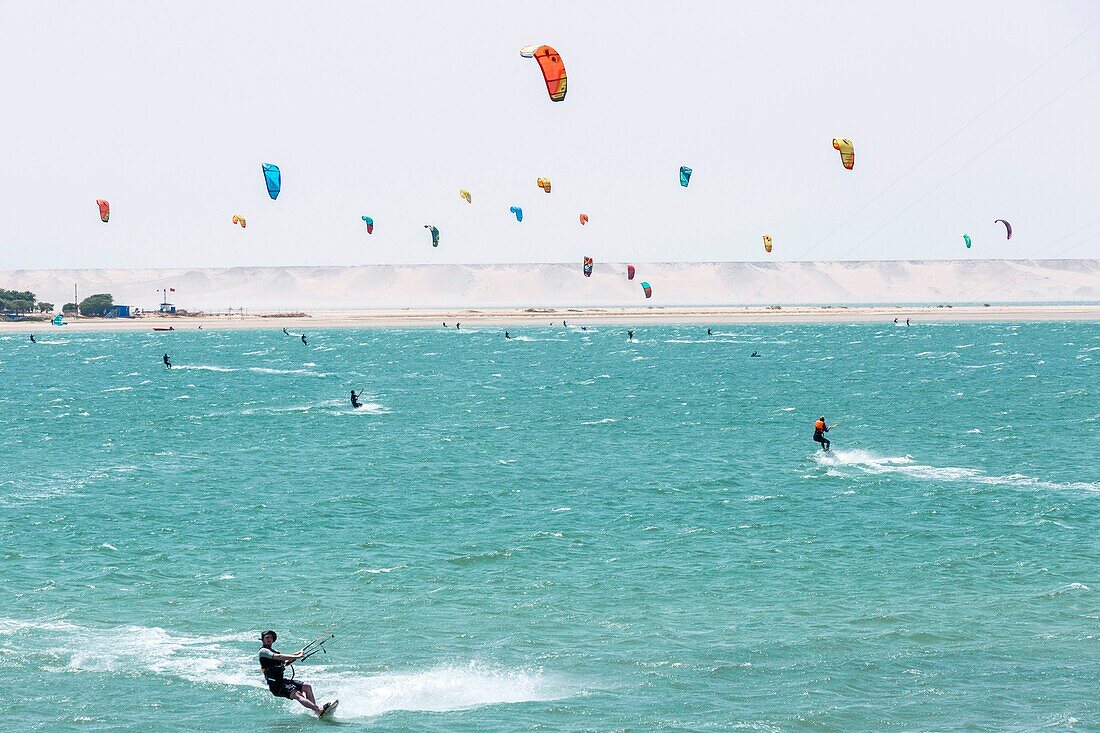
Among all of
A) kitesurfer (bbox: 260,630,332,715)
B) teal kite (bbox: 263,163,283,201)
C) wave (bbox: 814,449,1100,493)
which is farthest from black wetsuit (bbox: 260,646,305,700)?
teal kite (bbox: 263,163,283,201)

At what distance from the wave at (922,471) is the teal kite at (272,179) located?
3484cm

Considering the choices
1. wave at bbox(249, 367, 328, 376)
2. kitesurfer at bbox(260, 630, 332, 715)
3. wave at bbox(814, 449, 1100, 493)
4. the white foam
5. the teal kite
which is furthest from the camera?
wave at bbox(249, 367, 328, 376)

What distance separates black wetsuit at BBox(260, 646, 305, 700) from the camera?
62.4 feet

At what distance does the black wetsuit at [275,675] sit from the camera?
19016mm

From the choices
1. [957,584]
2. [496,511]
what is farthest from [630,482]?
[957,584]

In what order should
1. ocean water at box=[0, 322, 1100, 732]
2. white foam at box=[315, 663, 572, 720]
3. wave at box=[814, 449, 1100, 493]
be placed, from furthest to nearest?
wave at box=[814, 449, 1100, 493], ocean water at box=[0, 322, 1100, 732], white foam at box=[315, 663, 572, 720]

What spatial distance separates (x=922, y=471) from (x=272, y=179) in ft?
131

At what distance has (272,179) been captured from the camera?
65.2 meters

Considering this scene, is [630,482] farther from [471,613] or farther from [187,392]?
[187,392]

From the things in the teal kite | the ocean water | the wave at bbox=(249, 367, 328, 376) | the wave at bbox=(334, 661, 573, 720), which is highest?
the teal kite

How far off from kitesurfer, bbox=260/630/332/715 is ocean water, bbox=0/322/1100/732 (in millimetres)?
396

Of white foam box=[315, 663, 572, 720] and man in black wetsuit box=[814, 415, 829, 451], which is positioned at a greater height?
man in black wetsuit box=[814, 415, 829, 451]

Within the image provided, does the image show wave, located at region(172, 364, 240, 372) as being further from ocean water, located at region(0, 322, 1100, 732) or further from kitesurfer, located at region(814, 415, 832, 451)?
kitesurfer, located at region(814, 415, 832, 451)


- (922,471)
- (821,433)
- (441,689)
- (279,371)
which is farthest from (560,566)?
(279,371)
